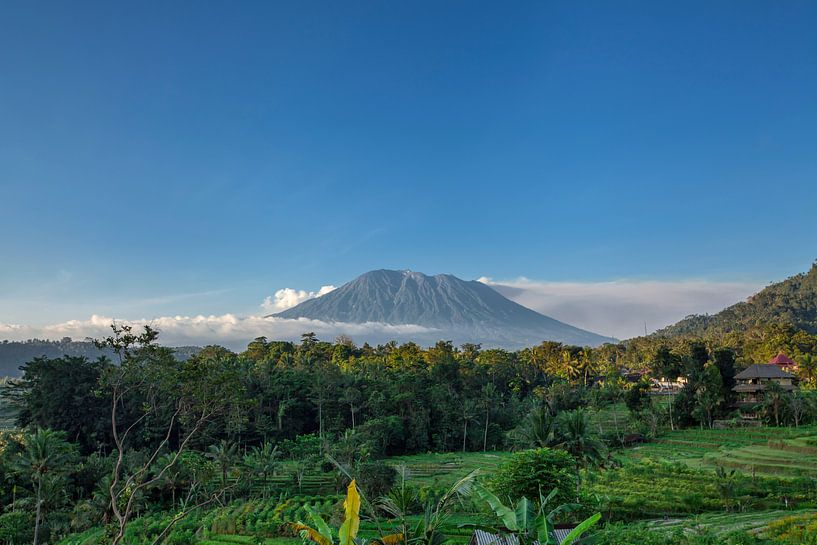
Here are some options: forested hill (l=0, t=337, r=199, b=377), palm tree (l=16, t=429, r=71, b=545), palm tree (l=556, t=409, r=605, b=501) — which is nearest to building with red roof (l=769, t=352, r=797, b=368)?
palm tree (l=556, t=409, r=605, b=501)

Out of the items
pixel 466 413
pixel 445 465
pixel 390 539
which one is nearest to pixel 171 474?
pixel 445 465

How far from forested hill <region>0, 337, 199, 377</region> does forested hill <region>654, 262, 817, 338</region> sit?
130056 mm

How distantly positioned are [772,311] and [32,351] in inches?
7721

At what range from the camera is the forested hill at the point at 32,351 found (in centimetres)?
13638

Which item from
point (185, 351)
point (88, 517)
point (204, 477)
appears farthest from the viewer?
point (185, 351)

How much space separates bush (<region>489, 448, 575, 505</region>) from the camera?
→ 19328 millimetres

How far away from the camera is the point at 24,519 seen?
23094 millimetres

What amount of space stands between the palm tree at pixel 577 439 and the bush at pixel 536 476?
10.0 feet

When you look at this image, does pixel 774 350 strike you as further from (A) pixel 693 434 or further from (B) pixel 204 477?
(B) pixel 204 477

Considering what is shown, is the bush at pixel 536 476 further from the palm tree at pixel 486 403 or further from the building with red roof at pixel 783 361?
the building with red roof at pixel 783 361

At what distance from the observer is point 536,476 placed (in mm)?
19531

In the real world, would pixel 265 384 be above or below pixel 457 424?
above

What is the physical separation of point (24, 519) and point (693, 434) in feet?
140

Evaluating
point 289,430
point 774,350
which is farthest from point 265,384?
point 774,350
